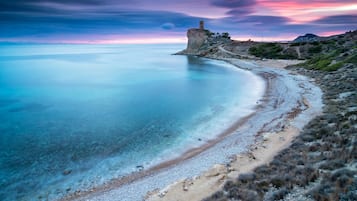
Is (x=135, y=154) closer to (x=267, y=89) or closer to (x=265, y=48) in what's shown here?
(x=267, y=89)

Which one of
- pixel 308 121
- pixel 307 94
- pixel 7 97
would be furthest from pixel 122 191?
pixel 7 97

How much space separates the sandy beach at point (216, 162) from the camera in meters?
9.12

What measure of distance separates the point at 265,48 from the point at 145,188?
2705 inches

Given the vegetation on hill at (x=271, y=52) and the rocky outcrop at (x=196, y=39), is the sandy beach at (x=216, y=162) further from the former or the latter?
the rocky outcrop at (x=196, y=39)

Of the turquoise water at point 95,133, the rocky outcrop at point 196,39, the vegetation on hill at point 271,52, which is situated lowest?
the turquoise water at point 95,133

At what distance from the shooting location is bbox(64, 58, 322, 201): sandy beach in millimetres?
9117

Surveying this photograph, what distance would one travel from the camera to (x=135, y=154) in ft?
43.8

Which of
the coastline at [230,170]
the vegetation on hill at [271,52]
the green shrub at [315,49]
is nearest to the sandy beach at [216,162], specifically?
the coastline at [230,170]

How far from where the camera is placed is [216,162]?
36.9 ft

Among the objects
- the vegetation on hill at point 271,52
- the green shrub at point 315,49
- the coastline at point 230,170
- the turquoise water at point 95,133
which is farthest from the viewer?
the vegetation on hill at point 271,52

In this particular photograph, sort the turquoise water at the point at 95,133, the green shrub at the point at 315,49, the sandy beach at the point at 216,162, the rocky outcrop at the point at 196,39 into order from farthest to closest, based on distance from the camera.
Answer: the rocky outcrop at the point at 196,39, the green shrub at the point at 315,49, the turquoise water at the point at 95,133, the sandy beach at the point at 216,162

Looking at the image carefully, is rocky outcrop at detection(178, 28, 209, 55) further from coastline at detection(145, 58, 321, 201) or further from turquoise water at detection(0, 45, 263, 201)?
coastline at detection(145, 58, 321, 201)

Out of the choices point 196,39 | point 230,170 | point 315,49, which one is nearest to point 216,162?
point 230,170

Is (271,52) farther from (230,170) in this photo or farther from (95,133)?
(230,170)
